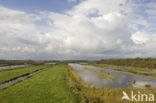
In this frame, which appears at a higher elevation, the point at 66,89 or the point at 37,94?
the point at 37,94

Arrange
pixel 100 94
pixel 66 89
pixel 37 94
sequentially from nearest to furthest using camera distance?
pixel 37 94 < pixel 100 94 < pixel 66 89

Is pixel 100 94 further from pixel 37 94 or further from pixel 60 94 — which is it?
pixel 37 94

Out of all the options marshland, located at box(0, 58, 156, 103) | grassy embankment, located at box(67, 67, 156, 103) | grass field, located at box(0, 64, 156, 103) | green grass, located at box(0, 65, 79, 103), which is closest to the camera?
green grass, located at box(0, 65, 79, 103)

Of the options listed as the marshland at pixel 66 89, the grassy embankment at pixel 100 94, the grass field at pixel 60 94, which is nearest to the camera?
the grass field at pixel 60 94

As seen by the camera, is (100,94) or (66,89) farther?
(66,89)

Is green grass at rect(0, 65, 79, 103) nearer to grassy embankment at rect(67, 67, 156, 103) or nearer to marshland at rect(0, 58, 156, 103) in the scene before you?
marshland at rect(0, 58, 156, 103)

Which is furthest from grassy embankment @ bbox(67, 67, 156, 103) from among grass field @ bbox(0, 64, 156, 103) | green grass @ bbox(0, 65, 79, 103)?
green grass @ bbox(0, 65, 79, 103)

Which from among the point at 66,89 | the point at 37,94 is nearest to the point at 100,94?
the point at 66,89

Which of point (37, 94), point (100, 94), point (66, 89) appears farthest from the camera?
point (66, 89)

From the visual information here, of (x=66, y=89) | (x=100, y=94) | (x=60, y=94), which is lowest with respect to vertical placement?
(x=100, y=94)

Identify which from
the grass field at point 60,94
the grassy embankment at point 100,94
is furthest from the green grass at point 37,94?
the grassy embankment at point 100,94

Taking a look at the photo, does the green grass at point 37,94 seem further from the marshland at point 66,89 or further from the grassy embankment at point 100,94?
the grassy embankment at point 100,94

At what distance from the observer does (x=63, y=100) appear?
13.9 meters

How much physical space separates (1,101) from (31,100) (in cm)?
372
